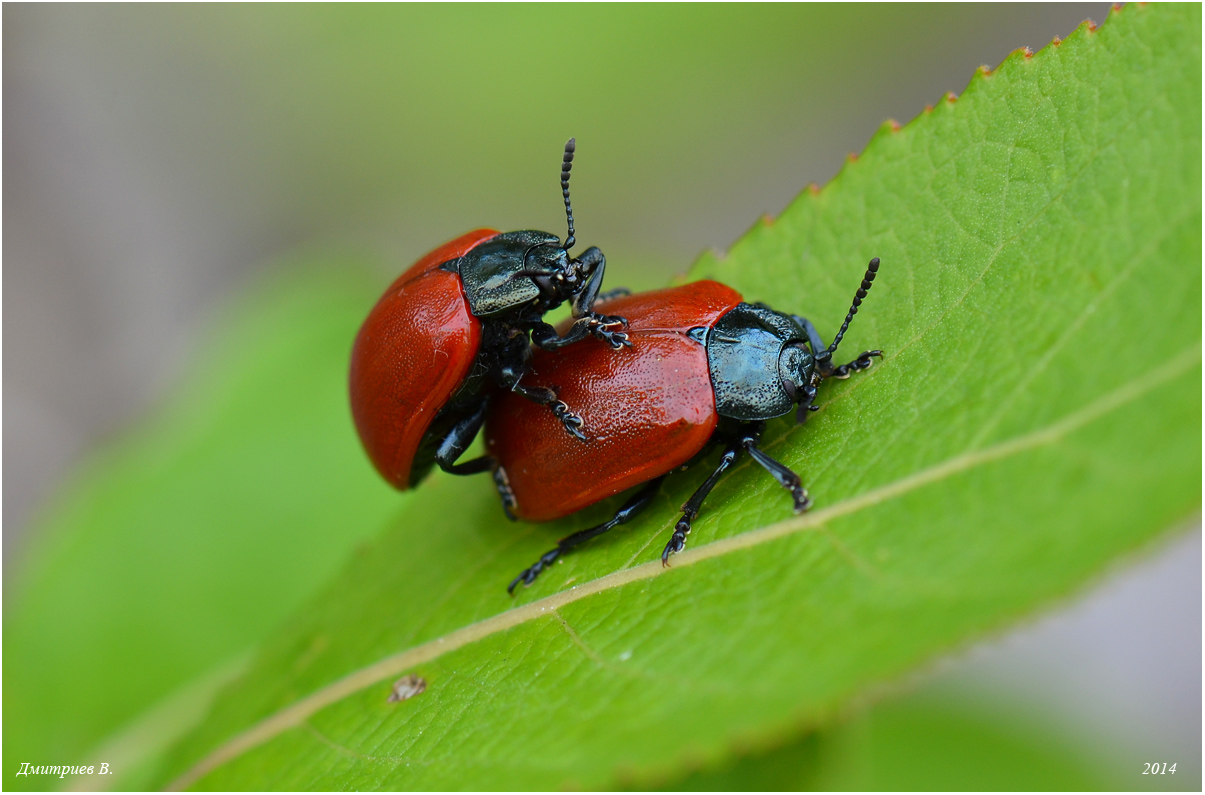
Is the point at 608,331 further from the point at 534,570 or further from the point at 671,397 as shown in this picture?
the point at 534,570

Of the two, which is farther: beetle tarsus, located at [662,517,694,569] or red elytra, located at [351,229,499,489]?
red elytra, located at [351,229,499,489]

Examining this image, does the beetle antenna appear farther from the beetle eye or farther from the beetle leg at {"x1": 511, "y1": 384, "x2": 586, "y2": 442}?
the beetle leg at {"x1": 511, "y1": 384, "x2": 586, "y2": 442}

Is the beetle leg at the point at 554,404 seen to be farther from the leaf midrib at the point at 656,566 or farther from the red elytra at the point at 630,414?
the leaf midrib at the point at 656,566

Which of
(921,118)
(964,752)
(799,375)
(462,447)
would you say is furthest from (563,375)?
(964,752)

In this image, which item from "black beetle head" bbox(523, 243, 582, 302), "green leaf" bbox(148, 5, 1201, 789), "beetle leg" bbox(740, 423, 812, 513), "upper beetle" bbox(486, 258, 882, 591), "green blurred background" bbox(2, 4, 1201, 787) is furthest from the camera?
"green blurred background" bbox(2, 4, 1201, 787)

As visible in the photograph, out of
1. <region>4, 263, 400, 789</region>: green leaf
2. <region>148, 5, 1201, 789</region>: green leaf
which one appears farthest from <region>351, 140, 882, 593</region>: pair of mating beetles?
<region>4, 263, 400, 789</region>: green leaf

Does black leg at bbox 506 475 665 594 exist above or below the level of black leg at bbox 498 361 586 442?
below

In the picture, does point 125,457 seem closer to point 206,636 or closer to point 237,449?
point 237,449
